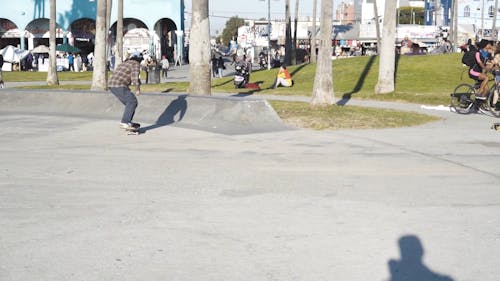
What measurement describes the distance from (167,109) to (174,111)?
247mm

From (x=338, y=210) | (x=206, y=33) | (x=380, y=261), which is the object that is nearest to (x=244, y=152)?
(x=338, y=210)

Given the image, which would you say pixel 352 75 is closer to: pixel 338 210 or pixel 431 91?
pixel 431 91

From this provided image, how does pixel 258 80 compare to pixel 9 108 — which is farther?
pixel 258 80

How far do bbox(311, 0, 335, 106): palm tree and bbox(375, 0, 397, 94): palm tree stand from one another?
169 inches

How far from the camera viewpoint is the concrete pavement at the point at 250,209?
5.28 metres

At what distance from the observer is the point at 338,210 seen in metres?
7.08

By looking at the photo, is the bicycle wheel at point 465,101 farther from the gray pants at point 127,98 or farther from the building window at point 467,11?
the building window at point 467,11

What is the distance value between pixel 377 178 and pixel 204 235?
3.46 metres

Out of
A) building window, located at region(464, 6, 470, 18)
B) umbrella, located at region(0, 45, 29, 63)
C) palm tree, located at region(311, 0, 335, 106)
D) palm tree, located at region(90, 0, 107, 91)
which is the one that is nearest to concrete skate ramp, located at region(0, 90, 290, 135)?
palm tree, located at region(311, 0, 335, 106)

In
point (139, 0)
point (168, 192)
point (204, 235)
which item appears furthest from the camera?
point (139, 0)

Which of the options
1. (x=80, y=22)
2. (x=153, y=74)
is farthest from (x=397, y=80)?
(x=80, y=22)

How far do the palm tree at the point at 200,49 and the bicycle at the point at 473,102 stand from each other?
6.52m

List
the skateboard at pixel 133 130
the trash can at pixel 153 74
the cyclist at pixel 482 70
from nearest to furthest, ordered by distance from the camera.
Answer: the skateboard at pixel 133 130 < the cyclist at pixel 482 70 < the trash can at pixel 153 74

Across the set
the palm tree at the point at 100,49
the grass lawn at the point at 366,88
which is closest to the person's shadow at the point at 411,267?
the grass lawn at the point at 366,88
